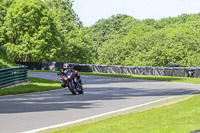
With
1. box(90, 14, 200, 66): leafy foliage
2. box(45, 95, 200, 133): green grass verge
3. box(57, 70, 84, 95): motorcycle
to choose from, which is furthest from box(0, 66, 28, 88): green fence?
box(90, 14, 200, 66): leafy foliage

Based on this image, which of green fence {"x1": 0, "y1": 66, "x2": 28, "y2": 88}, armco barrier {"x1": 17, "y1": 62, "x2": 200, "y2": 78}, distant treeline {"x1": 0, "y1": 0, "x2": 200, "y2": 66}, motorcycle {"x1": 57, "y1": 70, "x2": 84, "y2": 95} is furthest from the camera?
distant treeline {"x1": 0, "y1": 0, "x2": 200, "y2": 66}

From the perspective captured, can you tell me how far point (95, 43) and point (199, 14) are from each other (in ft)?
114

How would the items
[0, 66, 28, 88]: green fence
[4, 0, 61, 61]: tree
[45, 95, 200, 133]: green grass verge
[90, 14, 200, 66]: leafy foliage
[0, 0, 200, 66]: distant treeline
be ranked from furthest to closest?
[90, 14, 200, 66]: leafy foliage < [0, 0, 200, 66]: distant treeline < [4, 0, 61, 61]: tree < [0, 66, 28, 88]: green fence < [45, 95, 200, 133]: green grass verge

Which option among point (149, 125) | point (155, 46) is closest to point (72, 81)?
point (149, 125)

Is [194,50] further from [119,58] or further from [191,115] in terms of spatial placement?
[191,115]

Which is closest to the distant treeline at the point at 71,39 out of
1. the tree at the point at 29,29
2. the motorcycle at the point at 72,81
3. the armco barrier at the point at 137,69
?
the tree at the point at 29,29

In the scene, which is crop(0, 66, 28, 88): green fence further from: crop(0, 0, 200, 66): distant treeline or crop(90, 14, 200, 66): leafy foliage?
crop(90, 14, 200, 66): leafy foliage

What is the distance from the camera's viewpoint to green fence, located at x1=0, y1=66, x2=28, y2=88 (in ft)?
74.2

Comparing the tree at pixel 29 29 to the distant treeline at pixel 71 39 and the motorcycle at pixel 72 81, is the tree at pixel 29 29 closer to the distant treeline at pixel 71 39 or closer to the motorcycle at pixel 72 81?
the distant treeline at pixel 71 39

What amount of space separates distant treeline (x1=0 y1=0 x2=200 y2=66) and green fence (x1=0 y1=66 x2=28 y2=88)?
12.9 m

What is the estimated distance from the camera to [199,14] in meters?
118

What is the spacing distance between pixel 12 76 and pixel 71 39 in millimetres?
53967

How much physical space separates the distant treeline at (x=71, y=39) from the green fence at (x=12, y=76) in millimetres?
12934

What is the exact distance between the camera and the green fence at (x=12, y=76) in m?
22.6
